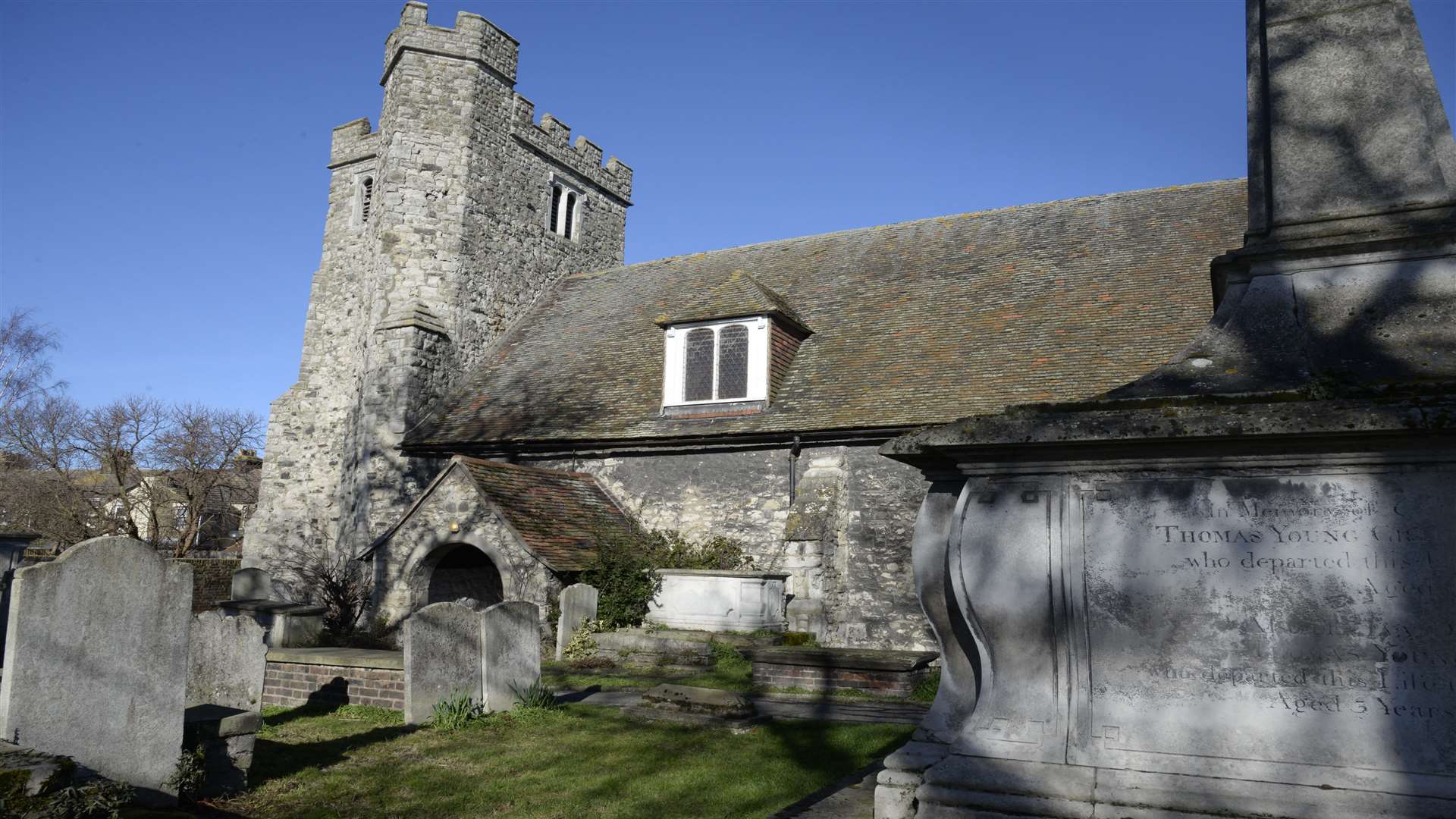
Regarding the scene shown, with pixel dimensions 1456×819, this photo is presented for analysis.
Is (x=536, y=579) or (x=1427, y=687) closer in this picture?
(x=1427, y=687)

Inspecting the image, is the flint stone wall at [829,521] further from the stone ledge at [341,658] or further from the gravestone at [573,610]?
the stone ledge at [341,658]

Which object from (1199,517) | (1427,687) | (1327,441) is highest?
(1327,441)

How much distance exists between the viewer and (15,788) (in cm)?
427

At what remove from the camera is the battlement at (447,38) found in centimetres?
2167

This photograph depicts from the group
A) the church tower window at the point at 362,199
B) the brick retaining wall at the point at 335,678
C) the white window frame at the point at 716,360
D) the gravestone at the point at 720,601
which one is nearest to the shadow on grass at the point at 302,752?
the brick retaining wall at the point at 335,678

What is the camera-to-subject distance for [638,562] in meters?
14.8

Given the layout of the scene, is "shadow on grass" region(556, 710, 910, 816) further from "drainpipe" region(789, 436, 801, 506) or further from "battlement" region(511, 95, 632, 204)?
"battlement" region(511, 95, 632, 204)

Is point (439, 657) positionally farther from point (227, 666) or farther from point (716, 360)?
point (716, 360)

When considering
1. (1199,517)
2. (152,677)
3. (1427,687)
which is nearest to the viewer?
(1427,687)

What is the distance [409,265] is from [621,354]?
5.42 meters

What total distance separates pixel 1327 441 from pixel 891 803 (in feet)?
8.17

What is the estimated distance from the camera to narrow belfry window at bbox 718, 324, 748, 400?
16.5 metres

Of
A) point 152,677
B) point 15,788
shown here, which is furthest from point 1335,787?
point 152,677

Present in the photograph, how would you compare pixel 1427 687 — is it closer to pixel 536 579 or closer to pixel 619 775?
pixel 619 775
